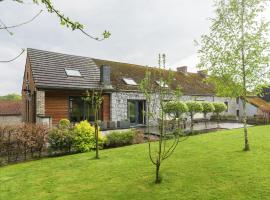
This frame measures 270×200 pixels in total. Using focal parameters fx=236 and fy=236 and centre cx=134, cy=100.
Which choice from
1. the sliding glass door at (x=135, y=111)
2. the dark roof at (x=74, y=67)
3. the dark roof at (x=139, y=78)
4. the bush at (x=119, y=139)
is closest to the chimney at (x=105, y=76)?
the dark roof at (x=74, y=67)

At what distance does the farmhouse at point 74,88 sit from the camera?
56.5ft

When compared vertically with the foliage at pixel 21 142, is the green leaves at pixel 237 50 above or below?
above

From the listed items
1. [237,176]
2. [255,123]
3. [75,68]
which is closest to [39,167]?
[237,176]

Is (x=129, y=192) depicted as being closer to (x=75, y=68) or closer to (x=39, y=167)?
(x=39, y=167)

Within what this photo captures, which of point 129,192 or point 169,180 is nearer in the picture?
point 129,192

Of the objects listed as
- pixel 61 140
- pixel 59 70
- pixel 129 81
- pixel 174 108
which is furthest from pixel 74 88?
pixel 174 108

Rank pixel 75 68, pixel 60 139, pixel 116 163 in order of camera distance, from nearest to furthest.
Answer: pixel 116 163 → pixel 60 139 → pixel 75 68

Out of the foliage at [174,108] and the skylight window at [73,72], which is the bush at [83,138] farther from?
the skylight window at [73,72]

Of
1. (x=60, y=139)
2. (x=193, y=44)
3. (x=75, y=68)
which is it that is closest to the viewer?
(x=193, y=44)

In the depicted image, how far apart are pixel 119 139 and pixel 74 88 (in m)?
5.71

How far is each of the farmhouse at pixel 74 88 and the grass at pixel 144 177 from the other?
21.4ft

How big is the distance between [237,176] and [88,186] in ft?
14.7

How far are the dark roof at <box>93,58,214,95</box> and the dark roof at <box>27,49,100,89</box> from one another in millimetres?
2035

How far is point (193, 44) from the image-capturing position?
11641 millimetres
